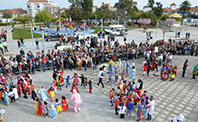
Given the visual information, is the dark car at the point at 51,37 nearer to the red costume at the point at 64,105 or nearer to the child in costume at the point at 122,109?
the red costume at the point at 64,105

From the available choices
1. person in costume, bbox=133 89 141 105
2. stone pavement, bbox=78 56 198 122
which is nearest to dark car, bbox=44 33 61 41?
stone pavement, bbox=78 56 198 122

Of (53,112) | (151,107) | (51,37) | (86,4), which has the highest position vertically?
(86,4)

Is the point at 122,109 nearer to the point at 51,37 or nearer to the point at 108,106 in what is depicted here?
the point at 108,106

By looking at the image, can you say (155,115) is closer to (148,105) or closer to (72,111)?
(148,105)

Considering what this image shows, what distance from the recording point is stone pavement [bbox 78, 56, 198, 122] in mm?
7496

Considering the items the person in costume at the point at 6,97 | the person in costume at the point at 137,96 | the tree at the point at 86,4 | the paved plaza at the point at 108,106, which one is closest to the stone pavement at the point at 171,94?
the paved plaza at the point at 108,106

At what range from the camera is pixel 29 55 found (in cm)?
Result: 1320

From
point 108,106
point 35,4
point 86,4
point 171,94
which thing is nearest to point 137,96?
point 108,106

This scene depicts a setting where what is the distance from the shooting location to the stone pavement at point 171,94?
7.50m

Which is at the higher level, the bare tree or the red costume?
the bare tree

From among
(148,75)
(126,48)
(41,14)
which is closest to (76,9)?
(41,14)

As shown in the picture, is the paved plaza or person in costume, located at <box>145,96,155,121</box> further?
the paved plaza

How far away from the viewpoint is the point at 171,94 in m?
9.42

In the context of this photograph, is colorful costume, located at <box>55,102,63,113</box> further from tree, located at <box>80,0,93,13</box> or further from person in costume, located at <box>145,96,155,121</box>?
tree, located at <box>80,0,93,13</box>
